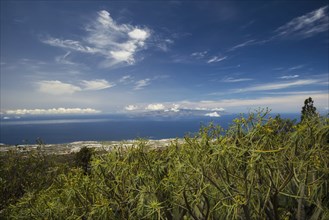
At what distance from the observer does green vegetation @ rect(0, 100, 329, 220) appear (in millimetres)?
4113

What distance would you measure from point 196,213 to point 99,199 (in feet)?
8.20

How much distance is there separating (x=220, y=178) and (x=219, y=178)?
0.28ft

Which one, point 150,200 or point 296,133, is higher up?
point 296,133

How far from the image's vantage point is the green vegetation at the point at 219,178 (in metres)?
4.11

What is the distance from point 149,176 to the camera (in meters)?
5.73

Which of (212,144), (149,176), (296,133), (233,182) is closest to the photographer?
(296,133)

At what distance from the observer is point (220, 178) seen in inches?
179

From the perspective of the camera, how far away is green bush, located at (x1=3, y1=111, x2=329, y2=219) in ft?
13.5

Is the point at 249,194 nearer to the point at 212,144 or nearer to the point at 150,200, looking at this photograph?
the point at 212,144

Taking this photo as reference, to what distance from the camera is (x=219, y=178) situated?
4.62 metres

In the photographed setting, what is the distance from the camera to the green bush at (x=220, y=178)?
13.5ft

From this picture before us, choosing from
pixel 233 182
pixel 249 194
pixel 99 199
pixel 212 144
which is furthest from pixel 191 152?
pixel 99 199

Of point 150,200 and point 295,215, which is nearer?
point 295,215

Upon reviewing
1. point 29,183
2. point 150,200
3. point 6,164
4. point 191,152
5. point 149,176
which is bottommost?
point 29,183
